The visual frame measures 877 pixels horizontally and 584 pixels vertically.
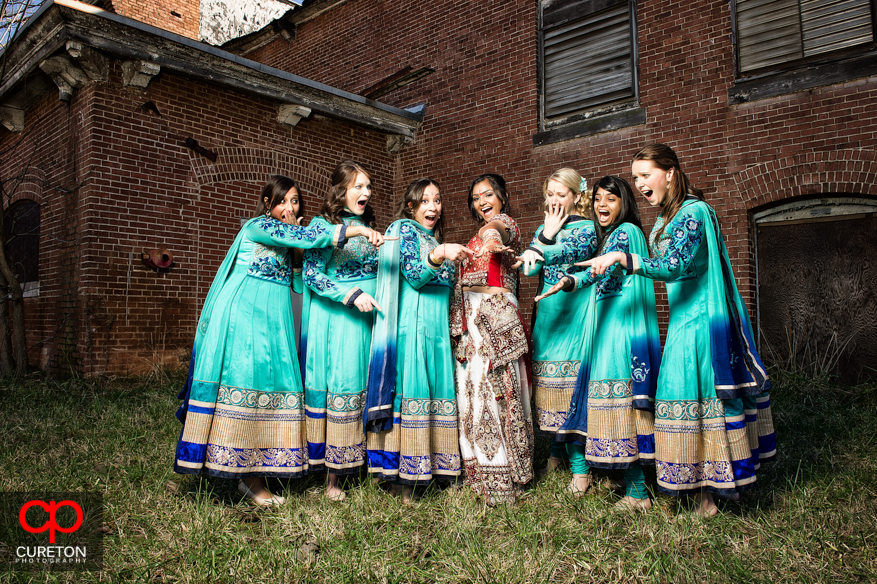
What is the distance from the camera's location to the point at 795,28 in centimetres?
640

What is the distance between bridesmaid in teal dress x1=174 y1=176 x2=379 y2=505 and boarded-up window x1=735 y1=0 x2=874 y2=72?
6.10m

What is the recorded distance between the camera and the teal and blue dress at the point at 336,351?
316cm

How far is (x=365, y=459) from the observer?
3330 mm

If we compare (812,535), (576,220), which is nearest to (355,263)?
(576,220)

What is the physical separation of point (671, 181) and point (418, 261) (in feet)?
4.66

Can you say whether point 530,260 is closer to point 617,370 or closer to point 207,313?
point 617,370

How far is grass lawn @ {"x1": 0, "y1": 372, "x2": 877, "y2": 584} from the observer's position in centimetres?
230

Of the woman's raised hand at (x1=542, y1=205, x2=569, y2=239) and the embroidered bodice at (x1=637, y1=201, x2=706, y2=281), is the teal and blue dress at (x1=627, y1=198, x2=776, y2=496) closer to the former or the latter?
the embroidered bodice at (x1=637, y1=201, x2=706, y2=281)

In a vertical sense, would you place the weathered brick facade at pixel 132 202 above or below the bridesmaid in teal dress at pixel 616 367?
above

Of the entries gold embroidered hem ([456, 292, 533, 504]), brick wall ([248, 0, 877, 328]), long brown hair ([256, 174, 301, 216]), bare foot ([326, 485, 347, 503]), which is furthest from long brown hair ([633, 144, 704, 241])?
brick wall ([248, 0, 877, 328])

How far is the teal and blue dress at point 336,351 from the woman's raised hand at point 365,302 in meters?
0.04

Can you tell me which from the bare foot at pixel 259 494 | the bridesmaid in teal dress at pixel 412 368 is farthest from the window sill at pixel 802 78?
the bare foot at pixel 259 494

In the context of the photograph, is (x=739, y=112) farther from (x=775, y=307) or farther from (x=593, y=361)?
(x=593, y=361)

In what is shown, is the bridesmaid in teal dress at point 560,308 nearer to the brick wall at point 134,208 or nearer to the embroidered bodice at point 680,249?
the embroidered bodice at point 680,249
